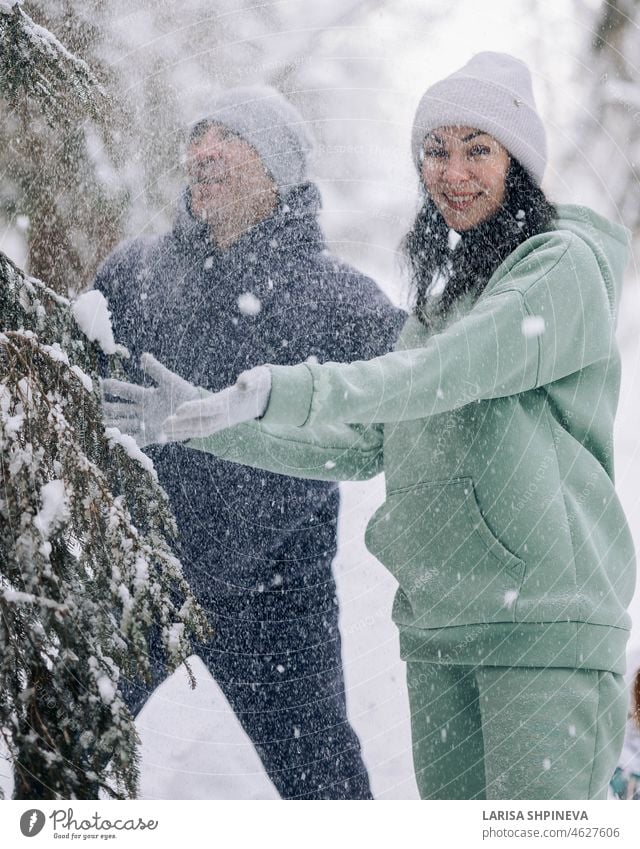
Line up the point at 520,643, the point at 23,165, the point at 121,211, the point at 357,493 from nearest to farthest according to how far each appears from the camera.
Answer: the point at 520,643
the point at 23,165
the point at 121,211
the point at 357,493

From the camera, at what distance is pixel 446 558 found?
938 millimetres

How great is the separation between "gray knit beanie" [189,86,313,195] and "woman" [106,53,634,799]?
0.30m

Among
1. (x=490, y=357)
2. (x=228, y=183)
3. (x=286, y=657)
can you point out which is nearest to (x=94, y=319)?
(x=490, y=357)

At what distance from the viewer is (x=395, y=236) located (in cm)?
154

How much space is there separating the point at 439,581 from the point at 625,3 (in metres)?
1.35

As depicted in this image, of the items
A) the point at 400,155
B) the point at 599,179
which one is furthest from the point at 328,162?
the point at 599,179

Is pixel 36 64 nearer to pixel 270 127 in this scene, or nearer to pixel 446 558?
pixel 270 127

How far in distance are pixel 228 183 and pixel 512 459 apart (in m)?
0.68

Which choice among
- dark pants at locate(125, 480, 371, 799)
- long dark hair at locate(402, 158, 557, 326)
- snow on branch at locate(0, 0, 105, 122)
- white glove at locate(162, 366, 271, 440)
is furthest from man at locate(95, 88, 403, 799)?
white glove at locate(162, 366, 271, 440)

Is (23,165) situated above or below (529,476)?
above

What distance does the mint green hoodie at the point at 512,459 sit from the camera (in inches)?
32.4

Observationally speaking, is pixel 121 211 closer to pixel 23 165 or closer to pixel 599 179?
pixel 23 165

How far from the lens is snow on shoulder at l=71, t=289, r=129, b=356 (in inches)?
34.5

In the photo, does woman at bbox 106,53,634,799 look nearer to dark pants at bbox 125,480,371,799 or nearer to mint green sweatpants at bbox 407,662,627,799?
mint green sweatpants at bbox 407,662,627,799
